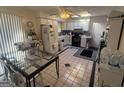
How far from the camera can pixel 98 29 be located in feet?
16.0

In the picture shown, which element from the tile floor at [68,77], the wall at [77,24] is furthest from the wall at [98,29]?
the tile floor at [68,77]

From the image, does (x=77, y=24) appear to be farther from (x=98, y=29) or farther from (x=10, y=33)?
(x=10, y=33)

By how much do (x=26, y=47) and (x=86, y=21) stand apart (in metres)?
3.89

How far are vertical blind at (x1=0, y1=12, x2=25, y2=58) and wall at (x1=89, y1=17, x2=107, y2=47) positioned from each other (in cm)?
389

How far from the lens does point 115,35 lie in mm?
1935

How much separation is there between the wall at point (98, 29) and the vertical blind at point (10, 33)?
12.8ft

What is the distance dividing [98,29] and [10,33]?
14.4ft

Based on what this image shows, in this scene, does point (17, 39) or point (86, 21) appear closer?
point (17, 39)

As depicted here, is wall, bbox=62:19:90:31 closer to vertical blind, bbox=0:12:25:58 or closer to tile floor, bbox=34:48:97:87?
tile floor, bbox=34:48:97:87
